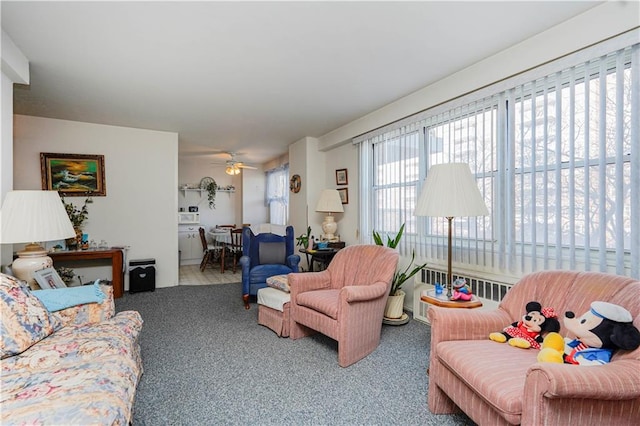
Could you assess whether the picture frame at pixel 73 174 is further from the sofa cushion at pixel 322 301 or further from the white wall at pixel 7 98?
the sofa cushion at pixel 322 301

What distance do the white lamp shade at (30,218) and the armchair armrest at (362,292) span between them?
2.06m

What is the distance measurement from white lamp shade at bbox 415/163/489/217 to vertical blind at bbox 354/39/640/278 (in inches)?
21.3

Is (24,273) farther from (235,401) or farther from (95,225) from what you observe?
(95,225)

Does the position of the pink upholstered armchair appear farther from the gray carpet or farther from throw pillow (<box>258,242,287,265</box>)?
throw pillow (<box>258,242,287,265</box>)

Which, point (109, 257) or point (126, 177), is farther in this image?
point (126, 177)

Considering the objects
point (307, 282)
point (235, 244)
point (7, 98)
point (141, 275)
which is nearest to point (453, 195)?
point (307, 282)

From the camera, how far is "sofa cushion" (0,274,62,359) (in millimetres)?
1493

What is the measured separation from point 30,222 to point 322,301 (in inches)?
82.5

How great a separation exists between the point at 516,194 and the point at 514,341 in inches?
50.3

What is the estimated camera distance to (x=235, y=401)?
1897mm

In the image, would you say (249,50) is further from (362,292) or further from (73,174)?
(73,174)

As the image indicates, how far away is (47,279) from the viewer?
2.29 meters

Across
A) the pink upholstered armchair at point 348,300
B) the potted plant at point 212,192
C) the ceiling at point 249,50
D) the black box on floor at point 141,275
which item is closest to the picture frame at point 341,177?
the ceiling at point 249,50

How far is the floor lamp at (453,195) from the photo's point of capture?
6.93 ft
